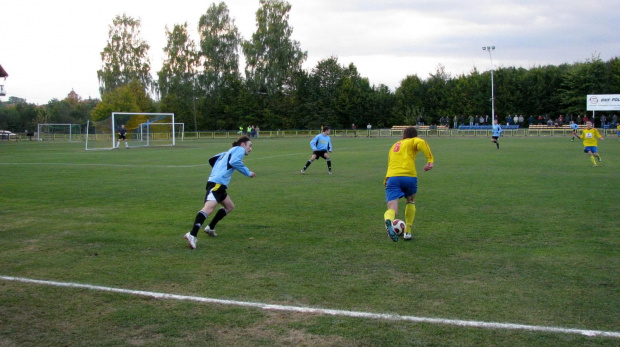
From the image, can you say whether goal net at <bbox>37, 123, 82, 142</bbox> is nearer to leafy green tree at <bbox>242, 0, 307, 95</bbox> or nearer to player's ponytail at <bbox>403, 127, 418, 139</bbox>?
leafy green tree at <bbox>242, 0, 307, 95</bbox>

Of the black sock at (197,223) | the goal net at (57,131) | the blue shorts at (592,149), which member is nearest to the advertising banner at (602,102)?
the blue shorts at (592,149)

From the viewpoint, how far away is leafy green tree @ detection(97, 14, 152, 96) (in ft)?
256

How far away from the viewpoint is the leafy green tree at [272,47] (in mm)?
75125

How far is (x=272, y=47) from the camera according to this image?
247 feet

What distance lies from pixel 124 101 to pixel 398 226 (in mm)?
68458

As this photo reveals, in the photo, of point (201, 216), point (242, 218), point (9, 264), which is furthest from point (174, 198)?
point (9, 264)

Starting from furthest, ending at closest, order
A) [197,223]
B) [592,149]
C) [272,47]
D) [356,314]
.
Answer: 1. [272,47]
2. [592,149]
3. [197,223]
4. [356,314]

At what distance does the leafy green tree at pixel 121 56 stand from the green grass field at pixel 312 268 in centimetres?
7043

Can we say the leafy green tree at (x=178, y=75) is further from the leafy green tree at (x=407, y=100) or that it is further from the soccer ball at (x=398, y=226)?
the soccer ball at (x=398, y=226)

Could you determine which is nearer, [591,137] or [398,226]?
[398,226]

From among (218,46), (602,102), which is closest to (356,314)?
(602,102)

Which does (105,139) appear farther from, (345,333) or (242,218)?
(345,333)

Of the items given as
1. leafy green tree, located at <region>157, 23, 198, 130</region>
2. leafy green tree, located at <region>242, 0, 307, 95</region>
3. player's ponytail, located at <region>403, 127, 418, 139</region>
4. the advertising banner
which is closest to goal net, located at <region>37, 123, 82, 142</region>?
leafy green tree, located at <region>157, 23, 198, 130</region>

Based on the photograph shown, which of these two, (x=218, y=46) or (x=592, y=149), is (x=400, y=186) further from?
(x=218, y=46)
